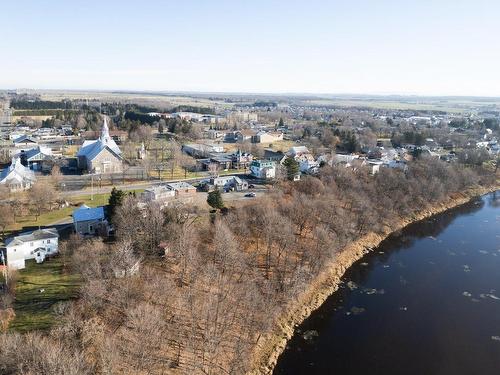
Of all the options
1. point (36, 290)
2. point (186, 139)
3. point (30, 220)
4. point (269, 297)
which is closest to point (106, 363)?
point (36, 290)

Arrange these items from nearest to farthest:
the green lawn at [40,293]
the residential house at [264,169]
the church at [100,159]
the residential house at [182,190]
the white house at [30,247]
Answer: the green lawn at [40,293], the white house at [30,247], the residential house at [182,190], the church at [100,159], the residential house at [264,169]

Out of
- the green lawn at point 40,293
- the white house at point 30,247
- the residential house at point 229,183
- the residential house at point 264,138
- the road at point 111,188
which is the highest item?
the residential house at point 264,138

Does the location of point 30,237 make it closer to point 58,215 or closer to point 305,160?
point 58,215

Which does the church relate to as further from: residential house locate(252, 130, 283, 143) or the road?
residential house locate(252, 130, 283, 143)

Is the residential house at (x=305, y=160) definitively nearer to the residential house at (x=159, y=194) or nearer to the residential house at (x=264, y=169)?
the residential house at (x=264, y=169)

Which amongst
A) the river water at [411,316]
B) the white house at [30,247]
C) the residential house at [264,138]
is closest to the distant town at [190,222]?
the white house at [30,247]

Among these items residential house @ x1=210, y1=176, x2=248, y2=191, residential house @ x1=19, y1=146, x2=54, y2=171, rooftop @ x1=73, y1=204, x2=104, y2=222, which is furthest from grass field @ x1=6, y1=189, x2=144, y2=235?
residential house @ x1=19, y1=146, x2=54, y2=171

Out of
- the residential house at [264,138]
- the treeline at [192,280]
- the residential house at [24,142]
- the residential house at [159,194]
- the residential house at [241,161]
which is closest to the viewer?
the treeline at [192,280]
